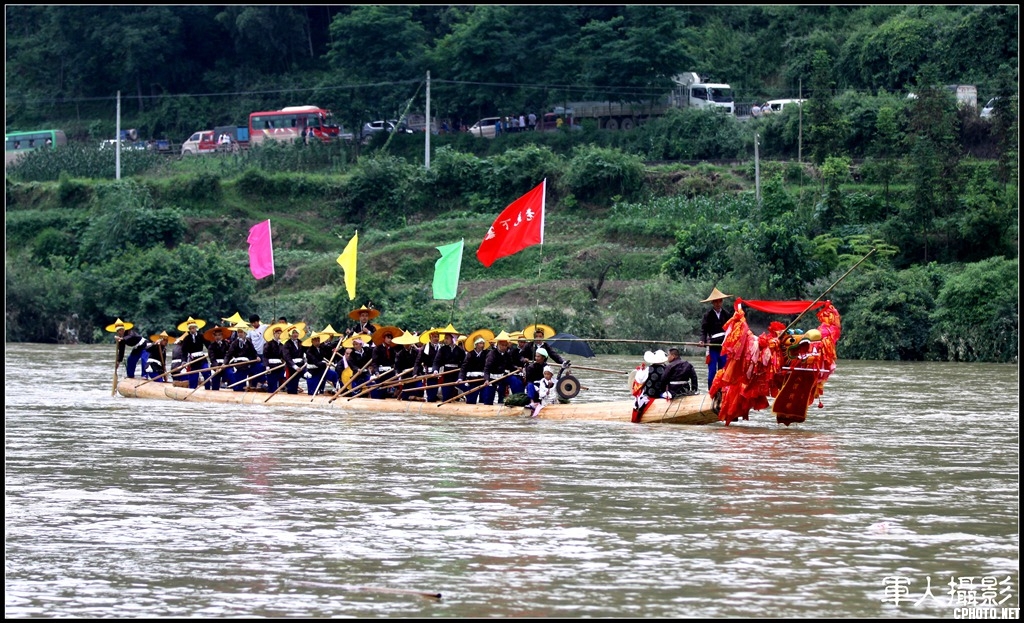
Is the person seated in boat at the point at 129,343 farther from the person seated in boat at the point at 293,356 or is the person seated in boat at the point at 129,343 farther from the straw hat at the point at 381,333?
the straw hat at the point at 381,333

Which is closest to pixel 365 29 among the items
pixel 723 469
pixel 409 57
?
pixel 409 57

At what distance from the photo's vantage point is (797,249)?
34531 mm

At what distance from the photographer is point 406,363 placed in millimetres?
21219

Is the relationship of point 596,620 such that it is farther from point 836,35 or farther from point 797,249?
point 836,35

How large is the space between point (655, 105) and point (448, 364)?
3199cm

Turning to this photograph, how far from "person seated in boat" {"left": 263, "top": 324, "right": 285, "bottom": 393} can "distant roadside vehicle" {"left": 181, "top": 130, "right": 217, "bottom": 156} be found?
113 feet

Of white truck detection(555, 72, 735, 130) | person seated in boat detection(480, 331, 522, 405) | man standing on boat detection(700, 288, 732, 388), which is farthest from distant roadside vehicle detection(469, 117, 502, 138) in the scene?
man standing on boat detection(700, 288, 732, 388)

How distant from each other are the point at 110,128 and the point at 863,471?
5230 centimetres

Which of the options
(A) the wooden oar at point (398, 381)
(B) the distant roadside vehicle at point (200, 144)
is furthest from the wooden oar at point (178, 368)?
(B) the distant roadside vehicle at point (200, 144)

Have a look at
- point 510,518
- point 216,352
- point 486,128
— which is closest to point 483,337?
point 216,352

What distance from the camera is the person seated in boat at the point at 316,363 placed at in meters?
22.1

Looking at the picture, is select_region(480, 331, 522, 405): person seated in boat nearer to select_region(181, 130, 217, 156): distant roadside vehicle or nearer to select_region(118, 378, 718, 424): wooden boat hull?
select_region(118, 378, 718, 424): wooden boat hull

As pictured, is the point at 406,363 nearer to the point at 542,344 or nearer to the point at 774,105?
the point at 542,344

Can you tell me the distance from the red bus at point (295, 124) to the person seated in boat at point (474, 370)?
117ft
